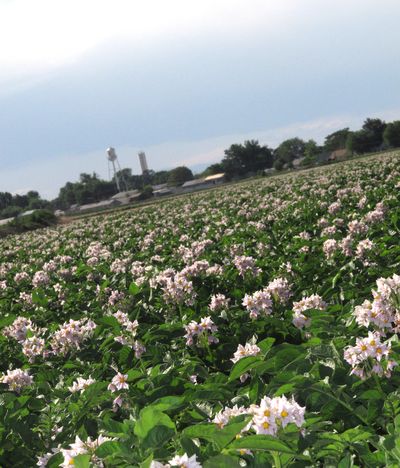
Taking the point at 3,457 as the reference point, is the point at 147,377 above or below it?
above

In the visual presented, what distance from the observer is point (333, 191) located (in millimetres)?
20312

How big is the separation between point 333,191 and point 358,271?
1389 centimetres

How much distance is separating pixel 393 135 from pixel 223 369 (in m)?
115

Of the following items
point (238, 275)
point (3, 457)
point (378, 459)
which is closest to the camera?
point (378, 459)

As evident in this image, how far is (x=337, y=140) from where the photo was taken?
162 m

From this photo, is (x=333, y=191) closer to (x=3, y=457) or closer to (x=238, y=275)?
(x=238, y=275)

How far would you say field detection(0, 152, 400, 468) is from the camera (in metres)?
2.24

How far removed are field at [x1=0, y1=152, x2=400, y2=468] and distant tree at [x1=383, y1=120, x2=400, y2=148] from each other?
109203 mm

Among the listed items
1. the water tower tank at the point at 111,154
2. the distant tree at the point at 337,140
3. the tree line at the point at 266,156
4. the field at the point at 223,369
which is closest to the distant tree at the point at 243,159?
the tree line at the point at 266,156

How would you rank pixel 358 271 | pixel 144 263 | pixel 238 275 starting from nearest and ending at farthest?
pixel 358 271
pixel 238 275
pixel 144 263

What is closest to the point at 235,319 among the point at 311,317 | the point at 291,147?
the point at 311,317

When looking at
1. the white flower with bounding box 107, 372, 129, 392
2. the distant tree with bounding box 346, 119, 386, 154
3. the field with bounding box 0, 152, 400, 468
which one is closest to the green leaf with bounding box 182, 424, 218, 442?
the field with bounding box 0, 152, 400, 468

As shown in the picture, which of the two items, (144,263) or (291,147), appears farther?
(291,147)

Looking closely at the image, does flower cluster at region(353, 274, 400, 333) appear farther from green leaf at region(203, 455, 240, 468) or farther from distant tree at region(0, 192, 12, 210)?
distant tree at region(0, 192, 12, 210)
